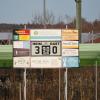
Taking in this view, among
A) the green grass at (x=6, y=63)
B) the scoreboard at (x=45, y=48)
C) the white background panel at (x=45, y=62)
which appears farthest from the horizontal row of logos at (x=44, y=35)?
the green grass at (x=6, y=63)

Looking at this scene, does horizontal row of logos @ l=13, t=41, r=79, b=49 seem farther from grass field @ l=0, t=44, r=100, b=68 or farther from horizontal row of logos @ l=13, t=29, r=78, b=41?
grass field @ l=0, t=44, r=100, b=68

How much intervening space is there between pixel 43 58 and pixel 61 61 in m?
0.59

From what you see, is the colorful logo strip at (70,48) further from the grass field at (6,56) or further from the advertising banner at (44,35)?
the grass field at (6,56)

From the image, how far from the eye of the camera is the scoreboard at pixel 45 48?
14977 mm

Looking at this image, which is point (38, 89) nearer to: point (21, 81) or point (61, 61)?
point (21, 81)

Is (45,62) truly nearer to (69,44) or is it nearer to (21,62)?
(21,62)

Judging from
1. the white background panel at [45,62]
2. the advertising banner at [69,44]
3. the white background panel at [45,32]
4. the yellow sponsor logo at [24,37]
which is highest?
the white background panel at [45,32]

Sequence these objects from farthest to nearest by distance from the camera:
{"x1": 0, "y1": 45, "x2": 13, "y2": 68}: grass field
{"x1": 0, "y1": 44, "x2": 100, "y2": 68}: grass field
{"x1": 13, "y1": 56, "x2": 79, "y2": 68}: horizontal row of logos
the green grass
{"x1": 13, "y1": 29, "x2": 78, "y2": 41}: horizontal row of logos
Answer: the green grass < {"x1": 0, "y1": 45, "x2": 13, "y2": 68}: grass field < {"x1": 0, "y1": 44, "x2": 100, "y2": 68}: grass field < {"x1": 13, "y1": 56, "x2": 79, "y2": 68}: horizontal row of logos < {"x1": 13, "y1": 29, "x2": 78, "y2": 41}: horizontal row of logos

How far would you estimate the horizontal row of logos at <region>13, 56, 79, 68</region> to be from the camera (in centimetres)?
1506

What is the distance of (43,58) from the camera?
15094 millimetres

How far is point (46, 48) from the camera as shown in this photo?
49.5ft

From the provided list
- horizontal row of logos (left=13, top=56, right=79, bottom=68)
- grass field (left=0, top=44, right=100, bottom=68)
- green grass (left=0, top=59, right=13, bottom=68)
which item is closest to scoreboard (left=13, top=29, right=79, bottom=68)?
horizontal row of logos (left=13, top=56, right=79, bottom=68)

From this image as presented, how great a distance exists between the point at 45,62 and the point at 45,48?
1.49 ft

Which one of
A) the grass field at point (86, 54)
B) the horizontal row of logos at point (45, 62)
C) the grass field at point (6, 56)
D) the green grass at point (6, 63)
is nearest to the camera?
the horizontal row of logos at point (45, 62)
